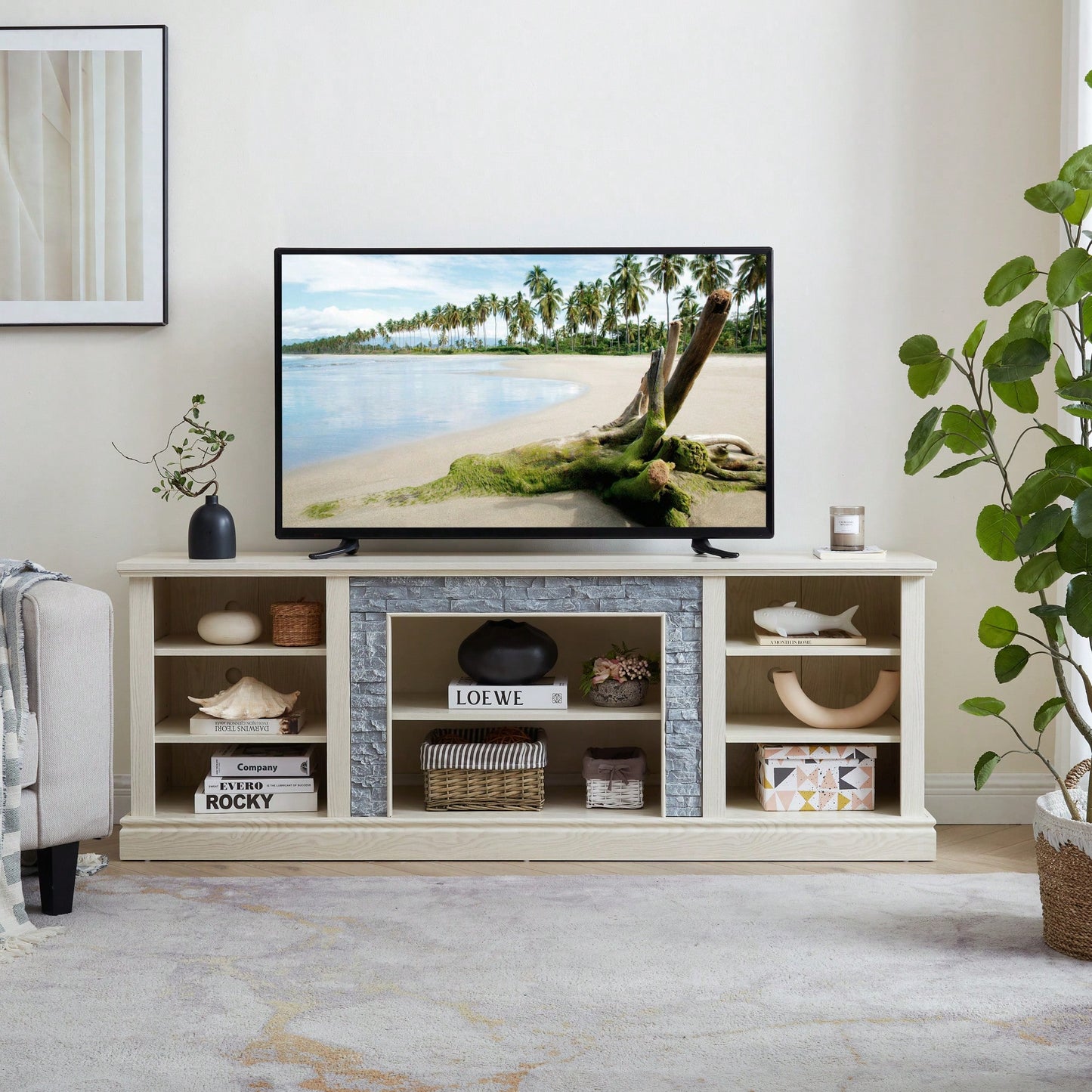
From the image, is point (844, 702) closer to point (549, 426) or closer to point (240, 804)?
point (549, 426)

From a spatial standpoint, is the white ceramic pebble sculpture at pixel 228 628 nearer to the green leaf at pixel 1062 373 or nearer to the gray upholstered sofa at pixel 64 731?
the gray upholstered sofa at pixel 64 731

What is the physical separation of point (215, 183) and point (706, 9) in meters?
1.46

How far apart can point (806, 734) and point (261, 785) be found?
1408 mm

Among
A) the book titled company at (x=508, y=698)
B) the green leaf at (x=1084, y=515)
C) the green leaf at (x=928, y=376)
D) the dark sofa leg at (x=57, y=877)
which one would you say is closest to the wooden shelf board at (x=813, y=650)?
the book titled company at (x=508, y=698)

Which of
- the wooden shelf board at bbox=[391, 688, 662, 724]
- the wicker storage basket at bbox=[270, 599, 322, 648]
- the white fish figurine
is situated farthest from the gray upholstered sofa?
the white fish figurine

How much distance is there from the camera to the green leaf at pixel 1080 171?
6.32ft

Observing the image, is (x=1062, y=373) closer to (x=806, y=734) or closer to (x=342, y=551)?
(x=806, y=734)

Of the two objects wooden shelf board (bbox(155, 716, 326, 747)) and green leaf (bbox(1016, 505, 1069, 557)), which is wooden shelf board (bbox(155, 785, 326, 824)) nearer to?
wooden shelf board (bbox(155, 716, 326, 747))

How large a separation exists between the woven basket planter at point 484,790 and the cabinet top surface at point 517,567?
20.6 inches

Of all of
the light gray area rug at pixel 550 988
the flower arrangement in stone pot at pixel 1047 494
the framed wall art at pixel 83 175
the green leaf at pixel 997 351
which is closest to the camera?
the light gray area rug at pixel 550 988

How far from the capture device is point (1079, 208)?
6.46 ft

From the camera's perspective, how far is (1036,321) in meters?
1.94

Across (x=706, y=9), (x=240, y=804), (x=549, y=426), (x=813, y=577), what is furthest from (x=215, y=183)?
(x=813, y=577)

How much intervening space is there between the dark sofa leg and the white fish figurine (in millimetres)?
1718
